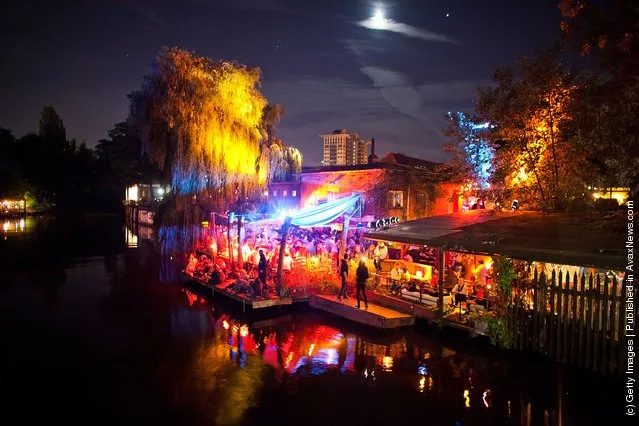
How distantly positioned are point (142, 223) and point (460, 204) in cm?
4348

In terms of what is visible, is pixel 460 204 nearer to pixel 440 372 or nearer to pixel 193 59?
pixel 193 59

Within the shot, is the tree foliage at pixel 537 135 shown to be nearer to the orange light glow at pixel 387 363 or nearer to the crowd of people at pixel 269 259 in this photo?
the crowd of people at pixel 269 259

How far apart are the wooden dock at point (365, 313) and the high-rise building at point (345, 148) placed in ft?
338

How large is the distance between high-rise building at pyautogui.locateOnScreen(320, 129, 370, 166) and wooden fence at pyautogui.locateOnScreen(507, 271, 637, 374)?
352ft

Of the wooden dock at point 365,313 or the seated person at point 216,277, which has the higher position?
the seated person at point 216,277

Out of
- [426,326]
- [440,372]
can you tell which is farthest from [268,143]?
[440,372]

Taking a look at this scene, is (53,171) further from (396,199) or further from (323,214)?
(323,214)

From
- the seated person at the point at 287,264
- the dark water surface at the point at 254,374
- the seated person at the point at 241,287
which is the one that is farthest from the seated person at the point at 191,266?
the seated person at the point at 287,264

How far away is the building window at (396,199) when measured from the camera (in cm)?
3195

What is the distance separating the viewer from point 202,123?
19.9m

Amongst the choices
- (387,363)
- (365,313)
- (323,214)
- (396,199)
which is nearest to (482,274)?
(365,313)

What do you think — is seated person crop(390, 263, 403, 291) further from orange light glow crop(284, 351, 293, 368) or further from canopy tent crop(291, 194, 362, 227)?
orange light glow crop(284, 351, 293, 368)

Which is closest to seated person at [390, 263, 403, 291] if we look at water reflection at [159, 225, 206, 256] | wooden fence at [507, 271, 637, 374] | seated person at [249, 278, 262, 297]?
wooden fence at [507, 271, 637, 374]

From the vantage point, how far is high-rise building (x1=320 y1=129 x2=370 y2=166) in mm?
121875
